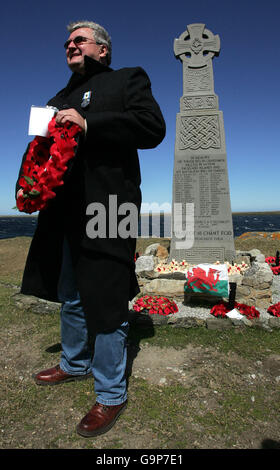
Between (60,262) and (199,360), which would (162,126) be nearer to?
(60,262)

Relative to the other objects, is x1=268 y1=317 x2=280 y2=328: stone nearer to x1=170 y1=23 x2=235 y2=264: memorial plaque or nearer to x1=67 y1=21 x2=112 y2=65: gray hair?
x1=170 y1=23 x2=235 y2=264: memorial plaque

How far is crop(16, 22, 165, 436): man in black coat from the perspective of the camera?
2137 mm

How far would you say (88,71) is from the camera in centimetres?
241

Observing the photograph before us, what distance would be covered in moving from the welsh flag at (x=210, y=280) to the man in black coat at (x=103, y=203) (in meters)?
2.66

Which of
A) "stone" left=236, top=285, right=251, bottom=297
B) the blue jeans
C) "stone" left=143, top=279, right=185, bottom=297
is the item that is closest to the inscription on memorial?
"stone" left=143, top=279, right=185, bottom=297

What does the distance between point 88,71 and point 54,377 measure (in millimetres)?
2695

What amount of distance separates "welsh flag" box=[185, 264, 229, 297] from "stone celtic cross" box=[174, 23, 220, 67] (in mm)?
5247

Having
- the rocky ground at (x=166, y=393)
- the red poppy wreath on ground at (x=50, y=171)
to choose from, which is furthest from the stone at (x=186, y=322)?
the red poppy wreath on ground at (x=50, y=171)

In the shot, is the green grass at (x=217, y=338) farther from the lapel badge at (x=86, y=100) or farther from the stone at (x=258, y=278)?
the lapel badge at (x=86, y=100)

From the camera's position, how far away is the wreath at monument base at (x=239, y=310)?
4.35 metres

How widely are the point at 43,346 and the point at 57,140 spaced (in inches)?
103

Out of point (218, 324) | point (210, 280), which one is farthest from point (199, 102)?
point (218, 324)

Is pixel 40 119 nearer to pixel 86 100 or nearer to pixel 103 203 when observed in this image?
pixel 86 100

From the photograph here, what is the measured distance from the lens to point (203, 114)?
7.12 m
